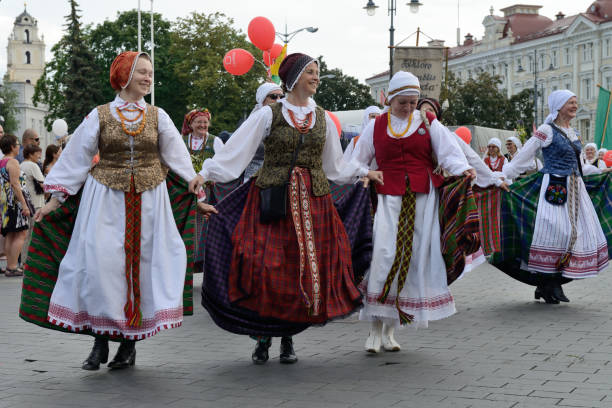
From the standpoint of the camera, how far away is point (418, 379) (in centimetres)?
572

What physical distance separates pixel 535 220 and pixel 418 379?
3.98m

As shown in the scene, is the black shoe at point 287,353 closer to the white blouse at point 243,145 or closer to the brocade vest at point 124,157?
the white blouse at point 243,145

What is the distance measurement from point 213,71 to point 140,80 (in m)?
49.6

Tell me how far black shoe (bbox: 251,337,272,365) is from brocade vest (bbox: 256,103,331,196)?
1.00m

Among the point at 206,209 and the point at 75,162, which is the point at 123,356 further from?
the point at 75,162

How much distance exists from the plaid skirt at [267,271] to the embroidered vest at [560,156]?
3.60m

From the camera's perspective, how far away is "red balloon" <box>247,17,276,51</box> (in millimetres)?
16844

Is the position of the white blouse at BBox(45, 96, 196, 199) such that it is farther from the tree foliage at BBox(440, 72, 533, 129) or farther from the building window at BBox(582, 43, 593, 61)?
the building window at BBox(582, 43, 593, 61)

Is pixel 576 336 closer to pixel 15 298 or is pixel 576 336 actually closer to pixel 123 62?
pixel 123 62

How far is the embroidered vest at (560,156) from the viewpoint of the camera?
923 cm

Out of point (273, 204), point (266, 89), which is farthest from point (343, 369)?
point (266, 89)

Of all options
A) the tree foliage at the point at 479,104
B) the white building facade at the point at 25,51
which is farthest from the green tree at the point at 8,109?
the white building facade at the point at 25,51

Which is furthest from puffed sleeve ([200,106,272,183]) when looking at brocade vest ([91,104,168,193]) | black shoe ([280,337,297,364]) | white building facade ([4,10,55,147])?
white building facade ([4,10,55,147])

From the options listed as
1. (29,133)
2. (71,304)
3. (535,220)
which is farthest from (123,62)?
(29,133)
